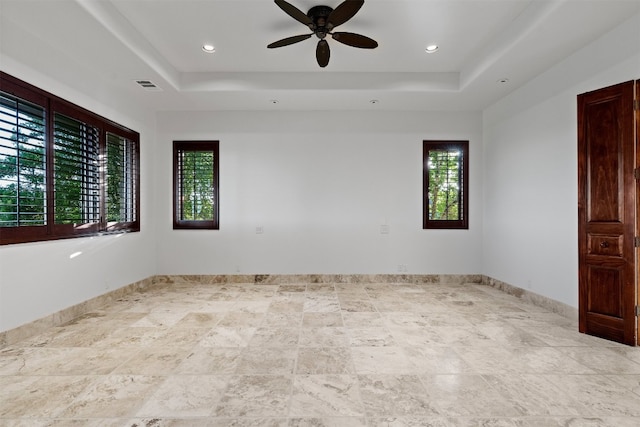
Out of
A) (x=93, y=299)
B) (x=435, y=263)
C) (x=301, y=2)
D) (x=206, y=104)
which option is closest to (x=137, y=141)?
(x=206, y=104)

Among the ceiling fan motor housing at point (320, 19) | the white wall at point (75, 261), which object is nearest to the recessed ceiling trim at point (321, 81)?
the white wall at point (75, 261)

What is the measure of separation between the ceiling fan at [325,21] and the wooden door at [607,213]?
2417 mm

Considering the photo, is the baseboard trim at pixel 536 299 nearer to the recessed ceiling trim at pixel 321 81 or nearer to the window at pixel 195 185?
the recessed ceiling trim at pixel 321 81

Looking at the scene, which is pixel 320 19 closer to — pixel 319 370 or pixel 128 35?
pixel 128 35

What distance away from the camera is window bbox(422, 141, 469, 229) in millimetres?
5457

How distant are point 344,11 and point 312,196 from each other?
3.13 meters

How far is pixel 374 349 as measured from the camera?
276 cm

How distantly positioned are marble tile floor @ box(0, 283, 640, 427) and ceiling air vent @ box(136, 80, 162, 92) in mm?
3075

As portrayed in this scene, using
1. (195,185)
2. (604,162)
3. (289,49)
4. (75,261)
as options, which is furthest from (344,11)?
(75,261)

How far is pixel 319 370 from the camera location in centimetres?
239

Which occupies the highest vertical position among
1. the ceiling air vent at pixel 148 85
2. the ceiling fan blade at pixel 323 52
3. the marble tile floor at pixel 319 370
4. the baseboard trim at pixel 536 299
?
the ceiling air vent at pixel 148 85

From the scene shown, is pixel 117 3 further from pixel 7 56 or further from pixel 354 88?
pixel 354 88

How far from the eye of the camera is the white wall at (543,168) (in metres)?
3.23

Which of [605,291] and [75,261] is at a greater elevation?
[75,261]
